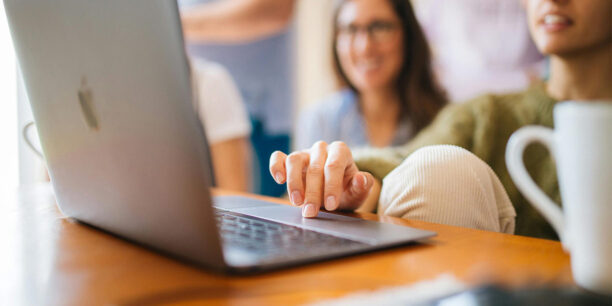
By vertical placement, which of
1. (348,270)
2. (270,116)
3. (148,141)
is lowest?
(270,116)

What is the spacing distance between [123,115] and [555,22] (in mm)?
968

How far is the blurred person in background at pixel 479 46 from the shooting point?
128cm

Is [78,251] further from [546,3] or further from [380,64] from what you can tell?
[380,64]

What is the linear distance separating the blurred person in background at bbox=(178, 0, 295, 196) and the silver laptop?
4.90 ft

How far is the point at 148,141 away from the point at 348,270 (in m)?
0.17

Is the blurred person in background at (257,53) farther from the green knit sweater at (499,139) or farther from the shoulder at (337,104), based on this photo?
the green knit sweater at (499,139)

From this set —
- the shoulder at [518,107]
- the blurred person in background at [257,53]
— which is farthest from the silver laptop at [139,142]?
the blurred person in background at [257,53]

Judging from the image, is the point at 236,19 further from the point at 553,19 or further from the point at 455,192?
the point at 455,192

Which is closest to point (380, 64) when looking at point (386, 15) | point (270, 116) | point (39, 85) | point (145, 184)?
point (386, 15)

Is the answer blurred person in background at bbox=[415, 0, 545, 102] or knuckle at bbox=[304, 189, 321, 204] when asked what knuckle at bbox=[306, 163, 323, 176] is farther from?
blurred person in background at bbox=[415, 0, 545, 102]

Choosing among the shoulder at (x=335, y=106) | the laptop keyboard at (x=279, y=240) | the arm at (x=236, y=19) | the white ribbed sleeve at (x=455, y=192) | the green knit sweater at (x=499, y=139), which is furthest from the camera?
the arm at (x=236, y=19)

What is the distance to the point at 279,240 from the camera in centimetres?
41

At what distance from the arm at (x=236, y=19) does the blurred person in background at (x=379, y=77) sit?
0.35m

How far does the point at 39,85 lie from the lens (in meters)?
0.51
